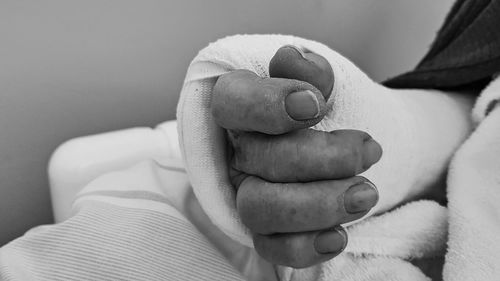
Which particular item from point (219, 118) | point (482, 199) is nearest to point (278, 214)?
point (219, 118)

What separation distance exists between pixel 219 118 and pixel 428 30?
0.51 m

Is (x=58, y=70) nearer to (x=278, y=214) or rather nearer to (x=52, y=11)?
(x=52, y=11)

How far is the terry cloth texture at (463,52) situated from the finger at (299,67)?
0.84 feet

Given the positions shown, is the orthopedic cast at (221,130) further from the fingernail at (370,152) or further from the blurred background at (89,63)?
the blurred background at (89,63)

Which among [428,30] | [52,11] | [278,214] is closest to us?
[278,214]

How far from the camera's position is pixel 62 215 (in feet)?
1.63

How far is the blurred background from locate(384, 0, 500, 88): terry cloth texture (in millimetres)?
164

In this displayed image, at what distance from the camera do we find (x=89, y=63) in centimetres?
52

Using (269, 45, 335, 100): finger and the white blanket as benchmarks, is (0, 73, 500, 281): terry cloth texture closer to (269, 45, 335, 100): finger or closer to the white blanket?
the white blanket

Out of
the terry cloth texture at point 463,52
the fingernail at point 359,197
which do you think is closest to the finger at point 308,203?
the fingernail at point 359,197

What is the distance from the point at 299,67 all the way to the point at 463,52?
0.30 meters

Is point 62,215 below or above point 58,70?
below

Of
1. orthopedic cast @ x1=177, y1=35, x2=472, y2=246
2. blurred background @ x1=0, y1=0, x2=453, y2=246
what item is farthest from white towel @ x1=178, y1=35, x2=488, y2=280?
blurred background @ x1=0, y1=0, x2=453, y2=246

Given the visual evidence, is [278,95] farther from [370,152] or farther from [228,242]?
[228,242]
